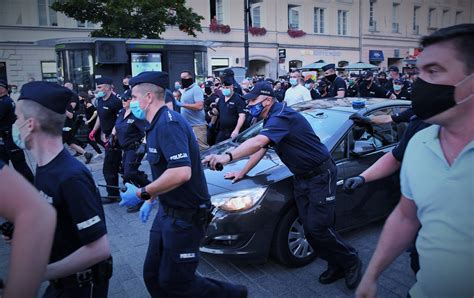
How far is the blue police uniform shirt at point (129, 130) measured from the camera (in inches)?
228

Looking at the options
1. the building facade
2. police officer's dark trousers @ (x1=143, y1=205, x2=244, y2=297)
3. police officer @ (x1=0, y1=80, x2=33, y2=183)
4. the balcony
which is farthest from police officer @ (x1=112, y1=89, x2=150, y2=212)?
the balcony

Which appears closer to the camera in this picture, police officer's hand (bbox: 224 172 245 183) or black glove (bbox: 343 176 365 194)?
black glove (bbox: 343 176 365 194)

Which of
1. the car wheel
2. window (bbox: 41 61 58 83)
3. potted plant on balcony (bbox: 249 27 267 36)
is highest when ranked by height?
potted plant on balcony (bbox: 249 27 267 36)

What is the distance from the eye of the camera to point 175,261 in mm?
2627

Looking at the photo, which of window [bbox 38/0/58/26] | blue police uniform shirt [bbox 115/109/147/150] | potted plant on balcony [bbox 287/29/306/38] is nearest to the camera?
blue police uniform shirt [bbox 115/109/147/150]

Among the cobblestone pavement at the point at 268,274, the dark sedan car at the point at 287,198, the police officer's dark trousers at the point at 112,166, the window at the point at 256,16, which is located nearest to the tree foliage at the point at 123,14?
the police officer's dark trousers at the point at 112,166

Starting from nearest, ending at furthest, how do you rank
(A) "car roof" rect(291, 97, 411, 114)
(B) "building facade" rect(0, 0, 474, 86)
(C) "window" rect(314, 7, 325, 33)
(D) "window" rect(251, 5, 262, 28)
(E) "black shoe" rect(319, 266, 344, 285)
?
(E) "black shoe" rect(319, 266, 344, 285), (A) "car roof" rect(291, 97, 411, 114), (B) "building facade" rect(0, 0, 474, 86), (D) "window" rect(251, 5, 262, 28), (C) "window" rect(314, 7, 325, 33)

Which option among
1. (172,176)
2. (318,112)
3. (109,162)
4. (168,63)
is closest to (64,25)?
(168,63)

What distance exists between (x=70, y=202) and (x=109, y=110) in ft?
16.6

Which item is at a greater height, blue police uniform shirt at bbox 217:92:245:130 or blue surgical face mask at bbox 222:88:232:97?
blue surgical face mask at bbox 222:88:232:97

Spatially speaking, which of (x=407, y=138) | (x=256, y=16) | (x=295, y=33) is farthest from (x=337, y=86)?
(x=295, y=33)

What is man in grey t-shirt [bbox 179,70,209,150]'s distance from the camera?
7348 millimetres

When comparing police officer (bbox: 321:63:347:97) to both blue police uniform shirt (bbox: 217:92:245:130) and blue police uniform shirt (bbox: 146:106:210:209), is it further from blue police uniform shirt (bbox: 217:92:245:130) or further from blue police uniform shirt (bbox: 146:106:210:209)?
blue police uniform shirt (bbox: 146:106:210:209)

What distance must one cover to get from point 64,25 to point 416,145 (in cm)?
2585
